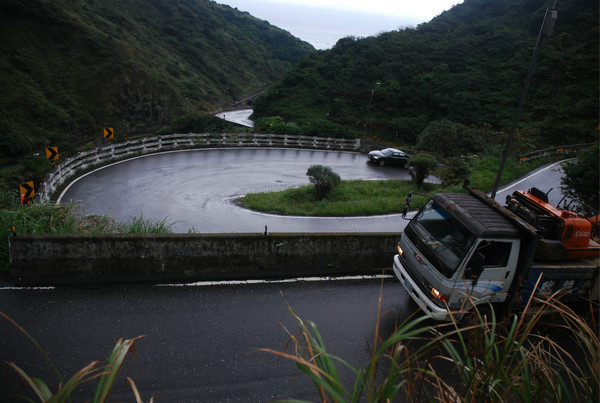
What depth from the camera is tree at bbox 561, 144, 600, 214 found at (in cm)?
1237

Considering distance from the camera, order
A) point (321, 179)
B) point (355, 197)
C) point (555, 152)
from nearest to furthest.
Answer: point (321, 179), point (355, 197), point (555, 152)

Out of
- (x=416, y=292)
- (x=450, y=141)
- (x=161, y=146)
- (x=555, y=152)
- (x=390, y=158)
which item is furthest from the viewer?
(x=450, y=141)

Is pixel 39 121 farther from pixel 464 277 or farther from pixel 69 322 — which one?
pixel 464 277

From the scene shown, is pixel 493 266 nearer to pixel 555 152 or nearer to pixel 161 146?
pixel 161 146

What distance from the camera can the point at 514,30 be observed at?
64250 millimetres

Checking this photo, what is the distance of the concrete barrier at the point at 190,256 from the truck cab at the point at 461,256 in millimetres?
1848

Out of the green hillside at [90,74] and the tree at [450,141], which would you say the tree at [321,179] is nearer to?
the green hillside at [90,74]

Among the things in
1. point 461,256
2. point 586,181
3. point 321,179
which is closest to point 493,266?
point 461,256

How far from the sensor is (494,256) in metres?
6.25

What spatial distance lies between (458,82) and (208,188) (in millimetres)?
48425

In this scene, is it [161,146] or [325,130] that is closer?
[161,146]

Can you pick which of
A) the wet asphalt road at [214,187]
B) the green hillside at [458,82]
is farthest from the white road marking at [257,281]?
the green hillside at [458,82]

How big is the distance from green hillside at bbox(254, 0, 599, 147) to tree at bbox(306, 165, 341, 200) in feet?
98.9

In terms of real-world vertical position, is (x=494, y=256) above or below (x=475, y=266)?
above
